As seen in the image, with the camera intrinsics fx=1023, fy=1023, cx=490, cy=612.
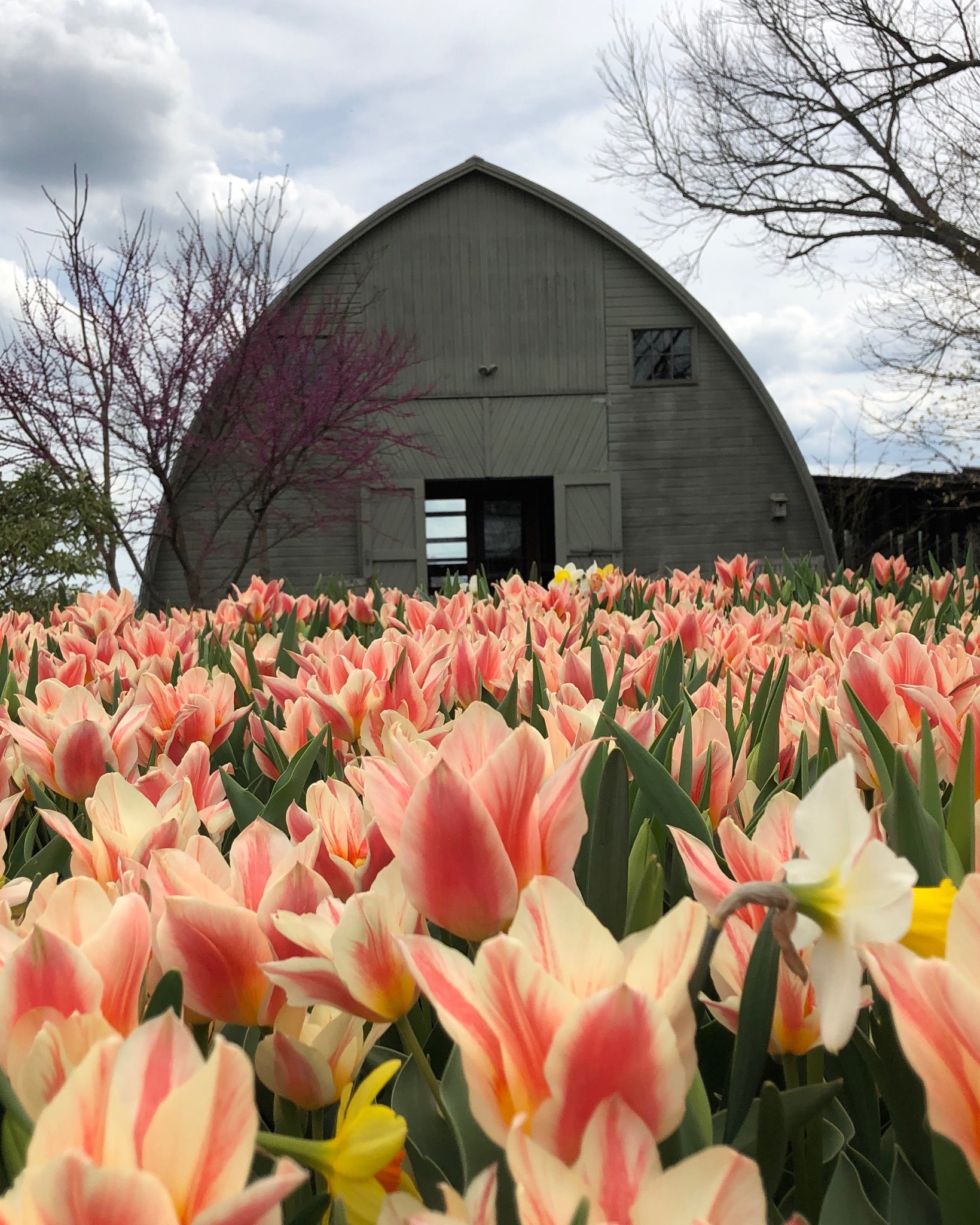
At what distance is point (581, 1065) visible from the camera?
36cm

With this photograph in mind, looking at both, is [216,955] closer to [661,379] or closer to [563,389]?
[563,389]

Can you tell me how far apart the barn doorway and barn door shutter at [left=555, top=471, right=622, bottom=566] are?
250cm

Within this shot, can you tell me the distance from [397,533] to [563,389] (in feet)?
13.3

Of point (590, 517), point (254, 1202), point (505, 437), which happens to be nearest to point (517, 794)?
point (254, 1202)

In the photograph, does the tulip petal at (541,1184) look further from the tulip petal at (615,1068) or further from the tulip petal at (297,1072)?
the tulip petal at (297,1072)

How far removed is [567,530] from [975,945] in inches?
706

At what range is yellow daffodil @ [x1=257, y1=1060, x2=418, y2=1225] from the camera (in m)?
0.39

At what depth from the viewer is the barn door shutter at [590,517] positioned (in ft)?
59.5

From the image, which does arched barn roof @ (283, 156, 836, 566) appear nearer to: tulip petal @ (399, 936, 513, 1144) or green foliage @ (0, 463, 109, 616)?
→ green foliage @ (0, 463, 109, 616)

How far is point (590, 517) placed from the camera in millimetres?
18156

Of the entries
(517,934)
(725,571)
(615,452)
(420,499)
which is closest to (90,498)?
(420,499)

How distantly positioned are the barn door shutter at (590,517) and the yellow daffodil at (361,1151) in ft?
58.3

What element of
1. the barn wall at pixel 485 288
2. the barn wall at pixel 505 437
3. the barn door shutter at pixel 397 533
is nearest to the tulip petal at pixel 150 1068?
the barn door shutter at pixel 397 533

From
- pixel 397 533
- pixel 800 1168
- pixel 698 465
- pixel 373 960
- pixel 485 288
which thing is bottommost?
pixel 800 1168
